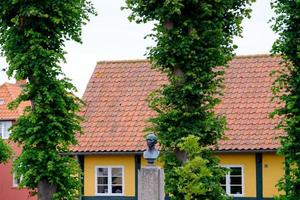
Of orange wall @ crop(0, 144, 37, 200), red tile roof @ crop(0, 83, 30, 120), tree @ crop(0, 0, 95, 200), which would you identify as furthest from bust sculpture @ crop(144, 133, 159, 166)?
orange wall @ crop(0, 144, 37, 200)

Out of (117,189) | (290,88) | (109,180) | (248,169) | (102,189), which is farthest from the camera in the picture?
(102,189)

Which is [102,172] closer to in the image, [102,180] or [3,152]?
[102,180]

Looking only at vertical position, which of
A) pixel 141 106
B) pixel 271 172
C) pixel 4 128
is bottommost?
pixel 271 172

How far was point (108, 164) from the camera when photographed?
29.2m

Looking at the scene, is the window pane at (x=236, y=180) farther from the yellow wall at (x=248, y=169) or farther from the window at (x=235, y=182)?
the yellow wall at (x=248, y=169)

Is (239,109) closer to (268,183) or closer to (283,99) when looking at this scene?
(268,183)

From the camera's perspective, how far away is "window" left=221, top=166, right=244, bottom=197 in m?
27.6

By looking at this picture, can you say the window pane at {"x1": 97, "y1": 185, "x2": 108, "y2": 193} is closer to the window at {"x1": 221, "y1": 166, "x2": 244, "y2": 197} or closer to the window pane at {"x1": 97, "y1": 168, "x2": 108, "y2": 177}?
the window pane at {"x1": 97, "y1": 168, "x2": 108, "y2": 177}

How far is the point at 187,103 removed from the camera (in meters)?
21.9

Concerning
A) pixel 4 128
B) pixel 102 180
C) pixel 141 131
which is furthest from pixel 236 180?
pixel 4 128

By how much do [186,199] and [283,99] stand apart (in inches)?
143

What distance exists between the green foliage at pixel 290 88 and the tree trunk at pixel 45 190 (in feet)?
21.7

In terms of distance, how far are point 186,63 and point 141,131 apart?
790cm

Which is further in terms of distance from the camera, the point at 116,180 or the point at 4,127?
the point at 4,127
